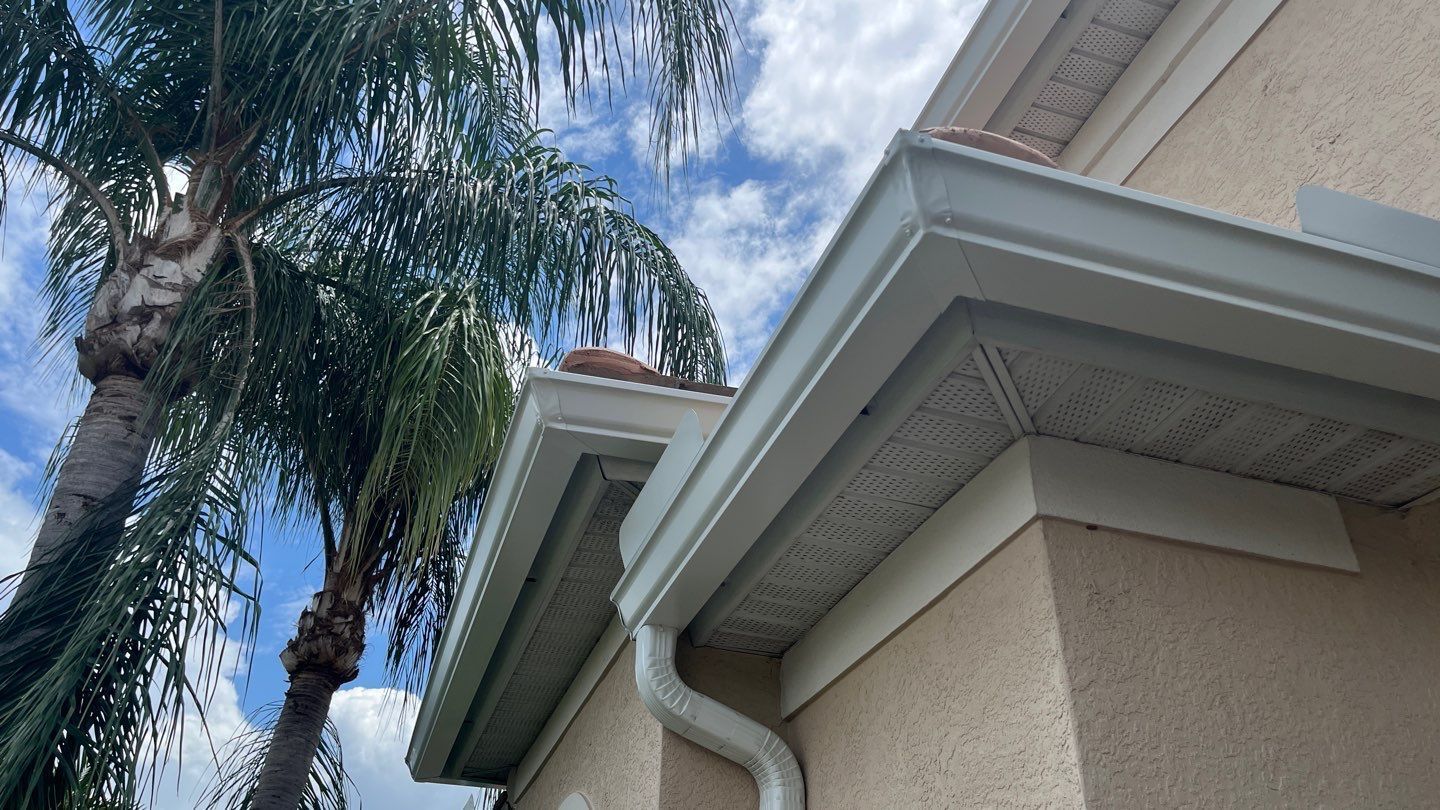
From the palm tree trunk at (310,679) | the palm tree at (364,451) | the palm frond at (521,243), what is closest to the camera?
the palm tree at (364,451)

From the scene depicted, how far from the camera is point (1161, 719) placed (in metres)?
2.06

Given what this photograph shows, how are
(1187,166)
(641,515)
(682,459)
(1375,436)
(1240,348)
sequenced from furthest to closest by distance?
(1187,166) < (641,515) < (682,459) < (1375,436) < (1240,348)

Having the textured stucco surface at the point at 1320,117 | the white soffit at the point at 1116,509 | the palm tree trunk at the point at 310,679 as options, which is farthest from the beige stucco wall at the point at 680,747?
the palm tree trunk at the point at 310,679

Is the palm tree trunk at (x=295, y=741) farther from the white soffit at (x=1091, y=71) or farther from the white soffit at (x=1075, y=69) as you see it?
the white soffit at (x=1075, y=69)

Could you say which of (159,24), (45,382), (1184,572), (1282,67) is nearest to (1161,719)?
(1184,572)

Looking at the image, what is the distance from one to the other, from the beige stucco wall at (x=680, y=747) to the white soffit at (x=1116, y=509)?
905 mm

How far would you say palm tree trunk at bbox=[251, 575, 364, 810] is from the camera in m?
5.68

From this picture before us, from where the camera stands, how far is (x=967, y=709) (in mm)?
2395

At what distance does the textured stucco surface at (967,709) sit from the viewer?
6.91 ft

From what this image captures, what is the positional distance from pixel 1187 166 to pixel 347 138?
390 cm

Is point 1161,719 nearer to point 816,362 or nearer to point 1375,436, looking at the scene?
point 1375,436

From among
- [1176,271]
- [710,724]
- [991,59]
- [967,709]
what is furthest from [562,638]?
[1176,271]

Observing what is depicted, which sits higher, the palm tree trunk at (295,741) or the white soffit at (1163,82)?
the white soffit at (1163,82)

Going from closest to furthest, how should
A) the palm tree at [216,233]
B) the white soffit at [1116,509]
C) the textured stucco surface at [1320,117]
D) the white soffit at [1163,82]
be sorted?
1. the white soffit at [1116,509]
2. the textured stucco surface at [1320,117]
3. the white soffit at [1163,82]
4. the palm tree at [216,233]
